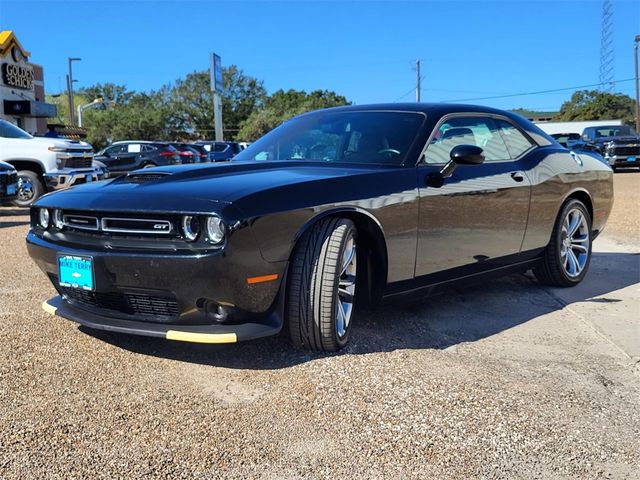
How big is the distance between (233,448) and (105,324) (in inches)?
43.6

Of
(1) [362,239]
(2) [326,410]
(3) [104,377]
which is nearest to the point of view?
(2) [326,410]

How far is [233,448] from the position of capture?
240 centimetres

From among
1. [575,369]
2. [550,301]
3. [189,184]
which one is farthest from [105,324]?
[550,301]

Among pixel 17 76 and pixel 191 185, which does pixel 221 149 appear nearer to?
pixel 17 76

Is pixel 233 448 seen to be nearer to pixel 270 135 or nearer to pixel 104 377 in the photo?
pixel 104 377

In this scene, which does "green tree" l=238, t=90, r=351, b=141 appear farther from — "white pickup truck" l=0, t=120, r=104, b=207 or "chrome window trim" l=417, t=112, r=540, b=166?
"chrome window trim" l=417, t=112, r=540, b=166

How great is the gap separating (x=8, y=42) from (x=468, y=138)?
95.6 ft

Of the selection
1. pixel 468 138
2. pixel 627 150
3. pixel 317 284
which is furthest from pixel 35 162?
pixel 627 150

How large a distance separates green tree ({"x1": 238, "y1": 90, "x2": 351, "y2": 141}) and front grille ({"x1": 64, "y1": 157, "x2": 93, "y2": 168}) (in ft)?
131

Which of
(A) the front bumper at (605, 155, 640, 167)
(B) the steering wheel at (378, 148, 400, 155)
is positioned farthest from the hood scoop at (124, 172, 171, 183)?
(A) the front bumper at (605, 155, 640, 167)

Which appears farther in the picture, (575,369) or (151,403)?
(575,369)

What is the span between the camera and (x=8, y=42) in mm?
28047

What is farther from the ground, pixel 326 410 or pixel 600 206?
pixel 600 206

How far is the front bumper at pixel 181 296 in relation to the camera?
2883mm
